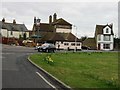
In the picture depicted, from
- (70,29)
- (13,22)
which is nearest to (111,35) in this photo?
(70,29)

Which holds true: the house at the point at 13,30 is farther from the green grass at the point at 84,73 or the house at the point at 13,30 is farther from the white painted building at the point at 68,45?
the green grass at the point at 84,73

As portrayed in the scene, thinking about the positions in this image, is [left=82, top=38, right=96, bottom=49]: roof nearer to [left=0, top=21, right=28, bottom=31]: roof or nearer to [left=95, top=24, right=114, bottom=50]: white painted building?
[left=95, top=24, right=114, bottom=50]: white painted building

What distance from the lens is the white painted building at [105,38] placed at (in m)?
99.1

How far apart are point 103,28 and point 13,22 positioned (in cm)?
3901

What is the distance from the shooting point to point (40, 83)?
1583 centimetres

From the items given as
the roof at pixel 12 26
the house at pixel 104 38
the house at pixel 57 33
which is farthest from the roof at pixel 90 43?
the roof at pixel 12 26

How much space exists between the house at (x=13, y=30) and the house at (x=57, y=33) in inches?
328

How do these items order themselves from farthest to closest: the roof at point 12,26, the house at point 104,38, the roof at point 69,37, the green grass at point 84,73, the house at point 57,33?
the roof at point 12,26
the house at point 104,38
the roof at point 69,37
the house at point 57,33
the green grass at point 84,73

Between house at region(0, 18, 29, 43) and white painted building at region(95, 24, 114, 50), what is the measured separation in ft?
89.0

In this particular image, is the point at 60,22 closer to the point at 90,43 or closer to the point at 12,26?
the point at 90,43

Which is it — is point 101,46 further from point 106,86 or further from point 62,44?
point 106,86

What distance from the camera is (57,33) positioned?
9075cm

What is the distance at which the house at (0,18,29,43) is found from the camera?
11302 cm

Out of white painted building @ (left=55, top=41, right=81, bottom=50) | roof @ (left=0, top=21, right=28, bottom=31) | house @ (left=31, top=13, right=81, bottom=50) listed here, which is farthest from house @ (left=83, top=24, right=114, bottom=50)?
roof @ (left=0, top=21, right=28, bottom=31)
